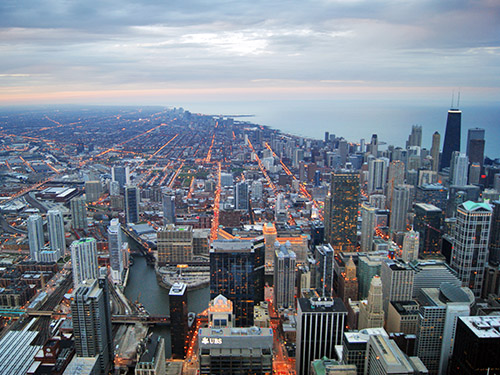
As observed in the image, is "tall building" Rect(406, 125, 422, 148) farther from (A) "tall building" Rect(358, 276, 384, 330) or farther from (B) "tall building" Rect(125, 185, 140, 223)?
(A) "tall building" Rect(358, 276, 384, 330)

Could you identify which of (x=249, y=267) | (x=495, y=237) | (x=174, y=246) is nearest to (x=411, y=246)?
(x=495, y=237)

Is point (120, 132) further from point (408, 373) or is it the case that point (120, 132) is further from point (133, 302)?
point (408, 373)

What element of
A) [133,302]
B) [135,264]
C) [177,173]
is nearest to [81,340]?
[133,302]

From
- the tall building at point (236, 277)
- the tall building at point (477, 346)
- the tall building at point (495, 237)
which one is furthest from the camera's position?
the tall building at point (495, 237)

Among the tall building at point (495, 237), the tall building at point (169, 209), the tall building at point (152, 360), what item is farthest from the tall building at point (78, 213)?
the tall building at point (495, 237)

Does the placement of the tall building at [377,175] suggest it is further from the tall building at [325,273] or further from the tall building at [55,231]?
the tall building at [55,231]

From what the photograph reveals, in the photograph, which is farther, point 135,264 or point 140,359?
point 135,264
